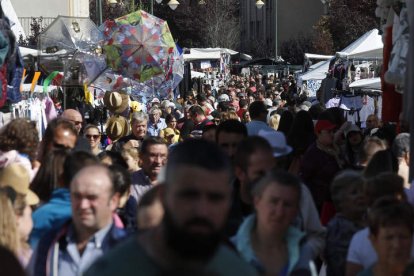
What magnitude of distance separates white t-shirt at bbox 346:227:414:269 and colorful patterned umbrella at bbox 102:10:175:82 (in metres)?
12.3

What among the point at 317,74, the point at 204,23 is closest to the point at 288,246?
the point at 317,74

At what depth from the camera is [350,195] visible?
6840 millimetres

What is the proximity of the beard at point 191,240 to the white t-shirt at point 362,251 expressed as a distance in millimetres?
3045

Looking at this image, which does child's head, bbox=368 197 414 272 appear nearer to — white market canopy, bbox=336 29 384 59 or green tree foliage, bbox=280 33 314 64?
white market canopy, bbox=336 29 384 59

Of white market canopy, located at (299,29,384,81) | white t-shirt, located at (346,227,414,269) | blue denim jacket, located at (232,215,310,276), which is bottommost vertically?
white t-shirt, located at (346,227,414,269)

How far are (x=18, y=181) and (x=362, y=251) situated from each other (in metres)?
2.11

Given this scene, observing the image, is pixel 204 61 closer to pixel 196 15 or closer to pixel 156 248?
pixel 196 15

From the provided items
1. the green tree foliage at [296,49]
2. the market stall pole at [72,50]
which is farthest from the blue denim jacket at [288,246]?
the green tree foliage at [296,49]

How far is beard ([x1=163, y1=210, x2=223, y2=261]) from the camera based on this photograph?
3.03m

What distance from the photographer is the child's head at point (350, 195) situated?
22.3ft

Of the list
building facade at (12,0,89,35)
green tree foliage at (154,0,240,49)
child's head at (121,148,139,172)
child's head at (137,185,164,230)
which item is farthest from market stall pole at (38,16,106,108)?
green tree foliage at (154,0,240,49)

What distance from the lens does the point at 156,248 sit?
3186mm

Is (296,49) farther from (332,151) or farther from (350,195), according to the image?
(350,195)

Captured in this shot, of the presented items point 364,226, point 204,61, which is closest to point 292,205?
point 364,226
